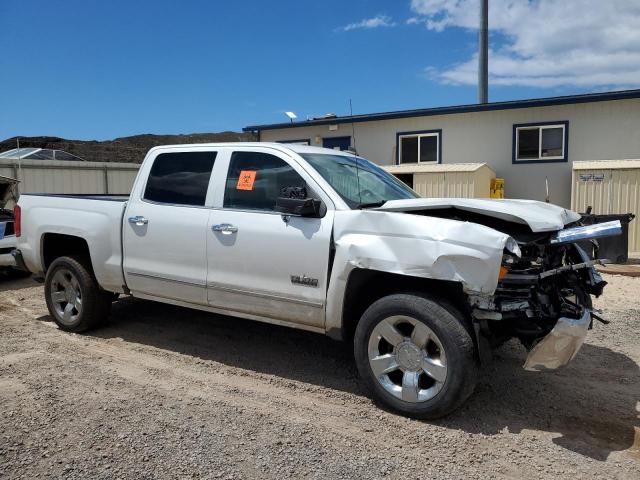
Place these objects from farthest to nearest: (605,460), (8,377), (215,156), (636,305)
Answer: (636,305) → (215,156) → (8,377) → (605,460)

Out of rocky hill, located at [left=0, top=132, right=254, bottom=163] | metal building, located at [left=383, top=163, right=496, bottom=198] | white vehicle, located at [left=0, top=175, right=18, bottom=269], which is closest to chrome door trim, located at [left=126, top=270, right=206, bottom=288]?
white vehicle, located at [left=0, top=175, right=18, bottom=269]

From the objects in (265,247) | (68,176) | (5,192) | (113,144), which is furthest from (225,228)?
(113,144)

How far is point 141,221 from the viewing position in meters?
5.13

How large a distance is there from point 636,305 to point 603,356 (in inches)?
90.3

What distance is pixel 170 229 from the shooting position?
4.93 meters

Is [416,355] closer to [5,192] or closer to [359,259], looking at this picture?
[359,259]

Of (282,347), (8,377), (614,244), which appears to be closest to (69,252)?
(8,377)

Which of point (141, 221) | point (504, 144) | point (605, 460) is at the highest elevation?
point (504, 144)

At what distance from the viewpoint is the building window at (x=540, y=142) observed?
14.7 metres

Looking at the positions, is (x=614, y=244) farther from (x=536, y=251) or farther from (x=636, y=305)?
(x=636, y=305)

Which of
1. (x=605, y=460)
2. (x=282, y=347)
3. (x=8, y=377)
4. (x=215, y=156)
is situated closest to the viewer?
(x=605, y=460)

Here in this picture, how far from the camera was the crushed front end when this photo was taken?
3.52 meters

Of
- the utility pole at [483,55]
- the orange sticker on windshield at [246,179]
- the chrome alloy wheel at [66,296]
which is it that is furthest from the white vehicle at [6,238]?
the utility pole at [483,55]

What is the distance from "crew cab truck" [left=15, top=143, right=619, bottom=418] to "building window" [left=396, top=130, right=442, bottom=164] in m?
11.7
